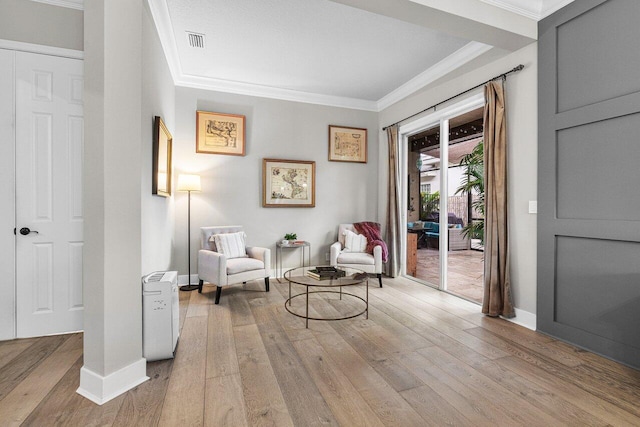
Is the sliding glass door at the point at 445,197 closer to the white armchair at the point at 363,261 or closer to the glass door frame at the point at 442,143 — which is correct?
the glass door frame at the point at 442,143

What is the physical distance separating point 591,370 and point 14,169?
14.8 feet

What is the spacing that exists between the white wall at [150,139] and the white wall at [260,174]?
0.67 metres

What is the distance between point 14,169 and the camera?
2.48m

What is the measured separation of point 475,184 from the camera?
3.71 metres

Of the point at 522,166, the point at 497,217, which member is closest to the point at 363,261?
the point at 497,217

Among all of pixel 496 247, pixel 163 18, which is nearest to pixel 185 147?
pixel 163 18

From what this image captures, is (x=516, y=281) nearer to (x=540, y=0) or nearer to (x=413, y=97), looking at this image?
(x=540, y=0)

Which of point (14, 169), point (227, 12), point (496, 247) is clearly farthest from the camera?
point (496, 247)

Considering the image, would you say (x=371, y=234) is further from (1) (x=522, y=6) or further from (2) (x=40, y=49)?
(2) (x=40, y=49)

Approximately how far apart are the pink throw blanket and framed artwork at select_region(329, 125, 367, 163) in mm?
1104

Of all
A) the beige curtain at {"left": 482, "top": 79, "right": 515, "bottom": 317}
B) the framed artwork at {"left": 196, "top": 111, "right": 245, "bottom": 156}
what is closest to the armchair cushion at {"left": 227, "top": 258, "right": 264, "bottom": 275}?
the framed artwork at {"left": 196, "top": 111, "right": 245, "bottom": 156}

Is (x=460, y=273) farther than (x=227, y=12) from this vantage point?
Yes

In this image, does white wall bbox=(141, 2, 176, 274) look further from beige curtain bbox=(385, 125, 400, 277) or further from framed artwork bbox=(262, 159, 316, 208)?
beige curtain bbox=(385, 125, 400, 277)

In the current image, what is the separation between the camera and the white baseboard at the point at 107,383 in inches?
69.3
